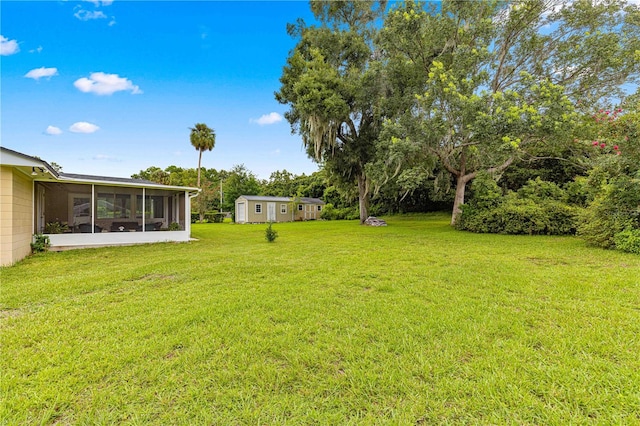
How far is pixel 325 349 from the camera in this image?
2311 mm

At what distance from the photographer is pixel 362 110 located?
43.1ft

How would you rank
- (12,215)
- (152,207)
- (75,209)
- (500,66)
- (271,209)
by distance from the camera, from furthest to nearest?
(271,209) < (152,207) < (500,66) < (75,209) < (12,215)

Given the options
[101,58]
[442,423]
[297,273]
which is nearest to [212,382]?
[442,423]

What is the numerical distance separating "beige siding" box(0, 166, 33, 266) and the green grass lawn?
2.05 m

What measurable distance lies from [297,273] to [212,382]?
308 cm

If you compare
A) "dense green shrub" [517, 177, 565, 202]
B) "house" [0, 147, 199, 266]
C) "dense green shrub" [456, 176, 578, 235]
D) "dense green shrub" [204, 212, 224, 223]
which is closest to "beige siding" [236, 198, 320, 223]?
"dense green shrub" [204, 212, 224, 223]

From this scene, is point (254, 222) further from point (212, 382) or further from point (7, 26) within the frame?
point (212, 382)

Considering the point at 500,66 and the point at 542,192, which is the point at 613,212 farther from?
the point at 500,66

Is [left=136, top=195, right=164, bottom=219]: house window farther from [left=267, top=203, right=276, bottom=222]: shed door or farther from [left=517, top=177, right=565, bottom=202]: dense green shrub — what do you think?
[left=517, top=177, right=565, bottom=202]: dense green shrub

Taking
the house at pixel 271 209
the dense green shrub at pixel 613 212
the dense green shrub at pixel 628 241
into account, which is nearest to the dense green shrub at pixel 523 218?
the dense green shrub at pixel 613 212

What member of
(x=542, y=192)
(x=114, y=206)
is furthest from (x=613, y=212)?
(x=114, y=206)

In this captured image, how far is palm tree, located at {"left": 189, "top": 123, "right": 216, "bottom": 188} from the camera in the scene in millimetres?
23297

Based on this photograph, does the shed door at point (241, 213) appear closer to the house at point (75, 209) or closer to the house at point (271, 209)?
the house at point (271, 209)

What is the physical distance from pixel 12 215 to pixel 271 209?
17.4 m
